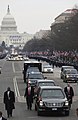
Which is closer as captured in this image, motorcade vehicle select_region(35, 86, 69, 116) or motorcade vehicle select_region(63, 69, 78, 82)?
motorcade vehicle select_region(35, 86, 69, 116)

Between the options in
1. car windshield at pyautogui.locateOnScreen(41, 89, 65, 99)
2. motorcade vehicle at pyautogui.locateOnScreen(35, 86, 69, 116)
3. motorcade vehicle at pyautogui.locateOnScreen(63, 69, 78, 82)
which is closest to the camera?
motorcade vehicle at pyautogui.locateOnScreen(35, 86, 69, 116)

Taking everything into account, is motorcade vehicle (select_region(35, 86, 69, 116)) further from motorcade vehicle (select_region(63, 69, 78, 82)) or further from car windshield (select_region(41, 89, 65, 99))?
motorcade vehicle (select_region(63, 69, 78, 82))

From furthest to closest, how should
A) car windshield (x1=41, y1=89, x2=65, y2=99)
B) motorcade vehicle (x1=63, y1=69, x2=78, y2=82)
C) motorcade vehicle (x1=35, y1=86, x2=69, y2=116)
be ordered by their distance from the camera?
motorcade vehicle (x1=63, y1=69, x2=78, y2=82) < car windshield (x1=41, y1=89, x2=65, y2=99) < motorcade vehicle (x1=35, y1=86, x2=69, y2=116)

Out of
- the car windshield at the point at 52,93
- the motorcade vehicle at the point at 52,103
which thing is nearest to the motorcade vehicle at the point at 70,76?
the car windshield at the point at 52,93

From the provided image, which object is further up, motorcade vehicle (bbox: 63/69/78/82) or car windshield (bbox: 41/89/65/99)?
car windshield (bbox: 41/89/65/99)

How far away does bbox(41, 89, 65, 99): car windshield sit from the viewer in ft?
78.3

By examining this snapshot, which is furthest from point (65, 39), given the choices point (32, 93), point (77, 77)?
point (32, 93)

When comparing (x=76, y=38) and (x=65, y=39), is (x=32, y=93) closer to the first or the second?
(x=76, y=38)

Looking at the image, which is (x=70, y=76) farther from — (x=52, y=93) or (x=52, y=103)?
(x=52, y=103)

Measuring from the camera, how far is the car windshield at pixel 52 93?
23.9m

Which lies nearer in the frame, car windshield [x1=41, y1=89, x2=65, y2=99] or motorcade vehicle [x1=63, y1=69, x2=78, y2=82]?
car windshield [x1=41, y1=89, x2=65, y2=99]

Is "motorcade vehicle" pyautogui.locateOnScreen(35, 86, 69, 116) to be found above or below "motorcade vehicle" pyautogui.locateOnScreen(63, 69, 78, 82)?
above

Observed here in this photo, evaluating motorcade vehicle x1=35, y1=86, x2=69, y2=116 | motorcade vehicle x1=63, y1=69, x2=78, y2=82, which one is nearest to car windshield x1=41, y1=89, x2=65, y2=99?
motorcade vehicle x1=35, y1=86, x2=69, y2=116

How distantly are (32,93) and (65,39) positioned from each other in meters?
91.7
